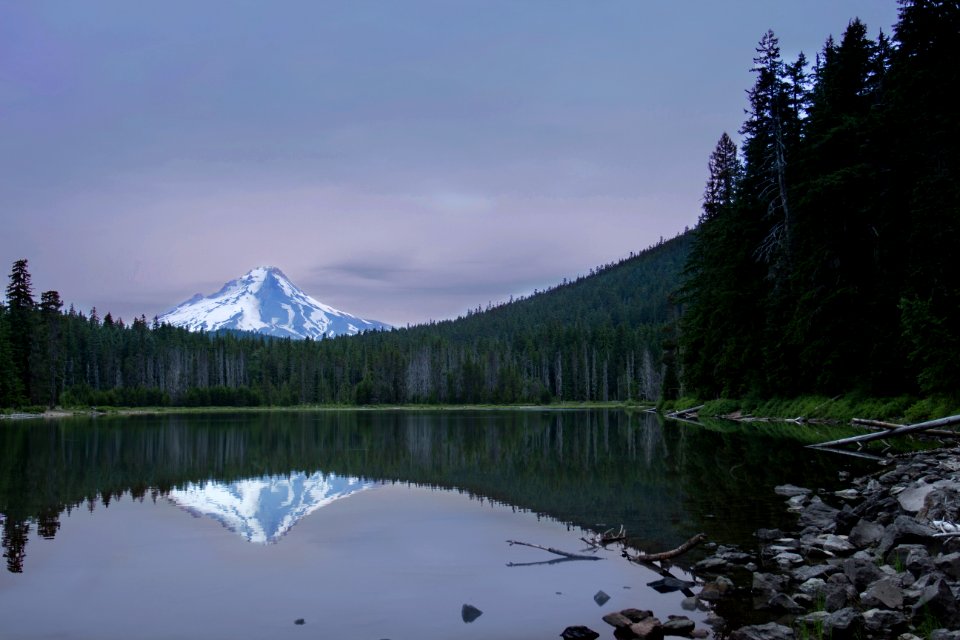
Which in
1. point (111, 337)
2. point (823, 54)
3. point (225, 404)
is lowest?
point (225, 404)

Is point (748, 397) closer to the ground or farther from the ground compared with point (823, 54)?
closer to the ground

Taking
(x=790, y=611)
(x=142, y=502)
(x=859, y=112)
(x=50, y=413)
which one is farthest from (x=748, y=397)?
(x=50, y=413)

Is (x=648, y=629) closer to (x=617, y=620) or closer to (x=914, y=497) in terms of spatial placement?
(x=617, y=620)

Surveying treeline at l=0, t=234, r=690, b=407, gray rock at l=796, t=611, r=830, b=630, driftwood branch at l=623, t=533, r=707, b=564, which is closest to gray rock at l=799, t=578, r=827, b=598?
gray rock at l=796, t=611, r=830, b=630

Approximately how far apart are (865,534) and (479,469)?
19.3 m

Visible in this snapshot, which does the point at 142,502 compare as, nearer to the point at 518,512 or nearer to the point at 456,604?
the point at 518,512

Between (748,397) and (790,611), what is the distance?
44243mm

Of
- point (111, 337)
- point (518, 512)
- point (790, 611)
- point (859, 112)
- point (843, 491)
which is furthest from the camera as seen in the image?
point (111, 337)

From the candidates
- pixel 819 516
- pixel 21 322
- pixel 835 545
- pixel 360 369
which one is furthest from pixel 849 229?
pixel 360 369

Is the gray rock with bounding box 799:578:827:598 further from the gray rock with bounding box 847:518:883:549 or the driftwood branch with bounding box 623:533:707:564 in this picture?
the driftwood branch with bounding box 623:533:707:564

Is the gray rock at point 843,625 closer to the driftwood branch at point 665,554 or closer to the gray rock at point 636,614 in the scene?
the gray rock at point 636,614

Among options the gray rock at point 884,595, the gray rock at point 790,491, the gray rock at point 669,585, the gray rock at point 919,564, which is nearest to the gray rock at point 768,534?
the gray rock at point 669,585

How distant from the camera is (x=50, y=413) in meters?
100

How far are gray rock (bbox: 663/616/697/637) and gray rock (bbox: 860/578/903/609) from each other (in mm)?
2321
